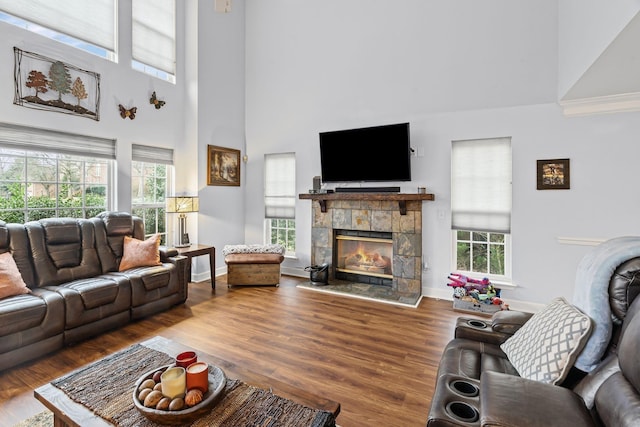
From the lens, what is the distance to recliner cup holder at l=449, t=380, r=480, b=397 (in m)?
1.34

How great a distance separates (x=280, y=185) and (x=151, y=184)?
1.98m

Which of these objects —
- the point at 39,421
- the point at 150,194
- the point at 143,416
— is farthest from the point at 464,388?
the point at 150,194

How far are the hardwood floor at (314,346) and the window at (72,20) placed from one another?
335 centimetres

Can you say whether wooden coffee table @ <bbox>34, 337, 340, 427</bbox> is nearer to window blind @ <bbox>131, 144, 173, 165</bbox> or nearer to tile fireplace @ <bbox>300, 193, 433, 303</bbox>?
tile fireplace @ <bbox>300, 193, 433, 303</bbox>

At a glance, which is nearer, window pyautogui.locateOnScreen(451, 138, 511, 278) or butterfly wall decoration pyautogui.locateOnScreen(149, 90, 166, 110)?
window pyautogui.locateOnScreen(451, 138, 511, 278)

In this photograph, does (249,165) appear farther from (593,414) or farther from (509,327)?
(593,414)

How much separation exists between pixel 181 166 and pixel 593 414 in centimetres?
515

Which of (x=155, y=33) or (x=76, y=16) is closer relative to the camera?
(x=76, y=16)

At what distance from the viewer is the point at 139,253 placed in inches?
141

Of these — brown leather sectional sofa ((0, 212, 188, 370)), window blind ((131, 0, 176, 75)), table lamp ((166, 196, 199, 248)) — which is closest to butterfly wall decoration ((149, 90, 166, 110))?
window blind ((131, 0, 176, 75))

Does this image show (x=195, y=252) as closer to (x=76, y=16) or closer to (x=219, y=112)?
(x=219, y=112)

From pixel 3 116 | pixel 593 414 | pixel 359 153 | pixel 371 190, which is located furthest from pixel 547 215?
pixel 3 116

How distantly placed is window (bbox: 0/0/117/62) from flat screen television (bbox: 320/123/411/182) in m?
3.04

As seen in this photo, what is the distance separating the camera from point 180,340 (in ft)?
9.57
